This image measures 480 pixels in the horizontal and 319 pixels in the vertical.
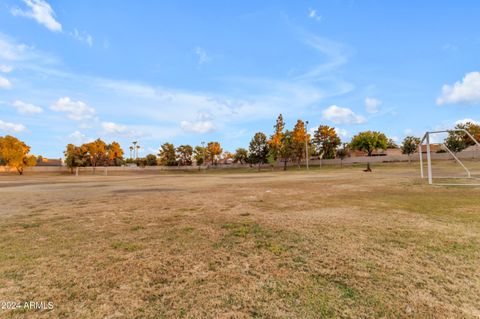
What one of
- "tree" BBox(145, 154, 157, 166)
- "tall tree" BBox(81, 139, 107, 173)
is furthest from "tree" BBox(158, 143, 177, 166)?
"tall tree" BBox(81, 139, 107, 173)

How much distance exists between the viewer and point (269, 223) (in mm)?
6211

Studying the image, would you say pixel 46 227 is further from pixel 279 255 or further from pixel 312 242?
pixel 312 242

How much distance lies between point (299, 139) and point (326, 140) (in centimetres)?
1160

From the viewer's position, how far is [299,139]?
191 feet

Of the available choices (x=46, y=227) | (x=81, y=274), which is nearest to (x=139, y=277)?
(x=81, y=274)

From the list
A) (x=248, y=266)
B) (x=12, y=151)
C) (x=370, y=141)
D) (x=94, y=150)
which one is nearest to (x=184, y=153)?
(x=94, y=150)

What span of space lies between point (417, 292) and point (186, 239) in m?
3.83

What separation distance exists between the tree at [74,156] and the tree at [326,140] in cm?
6624

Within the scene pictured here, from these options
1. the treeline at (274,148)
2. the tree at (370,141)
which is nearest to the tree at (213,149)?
the treeline at (274,148)

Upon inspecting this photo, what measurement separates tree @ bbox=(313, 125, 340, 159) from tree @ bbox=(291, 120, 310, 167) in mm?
9055

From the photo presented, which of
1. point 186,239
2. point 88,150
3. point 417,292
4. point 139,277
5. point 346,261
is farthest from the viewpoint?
point 88,150

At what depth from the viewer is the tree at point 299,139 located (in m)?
57.6

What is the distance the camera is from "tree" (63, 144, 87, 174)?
68.6 meters

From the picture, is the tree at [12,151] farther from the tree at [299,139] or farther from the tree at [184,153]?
the tree at [299,139]
